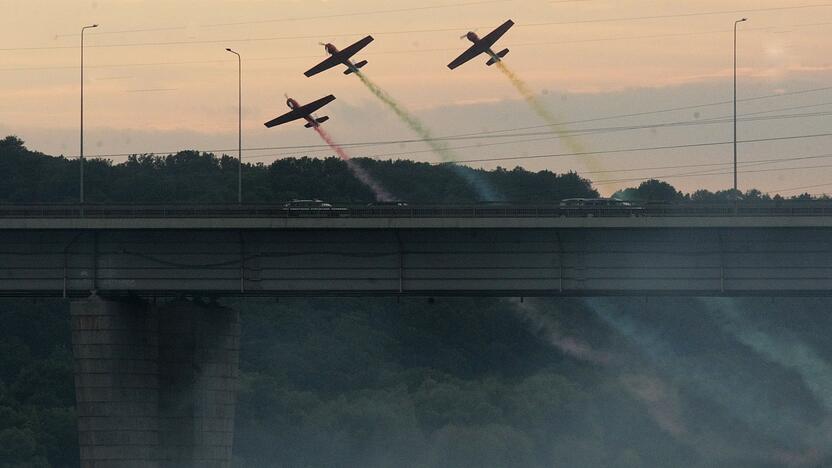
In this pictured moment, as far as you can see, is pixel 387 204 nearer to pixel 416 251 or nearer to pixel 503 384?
pixel 416 251

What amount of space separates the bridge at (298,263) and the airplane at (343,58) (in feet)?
74.5

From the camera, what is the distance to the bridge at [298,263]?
95125mm

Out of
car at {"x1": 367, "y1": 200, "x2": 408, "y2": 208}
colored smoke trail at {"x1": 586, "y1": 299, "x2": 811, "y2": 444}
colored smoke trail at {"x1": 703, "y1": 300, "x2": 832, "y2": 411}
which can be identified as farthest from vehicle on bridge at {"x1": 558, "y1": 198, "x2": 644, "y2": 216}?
colored smoke trail at {"x1": 703, "y1": 300, "x2": 832, "y2": 411}

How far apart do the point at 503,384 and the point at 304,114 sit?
4618cm

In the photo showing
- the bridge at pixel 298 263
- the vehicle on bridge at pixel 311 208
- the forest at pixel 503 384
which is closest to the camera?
the bridge at pixel 298 263

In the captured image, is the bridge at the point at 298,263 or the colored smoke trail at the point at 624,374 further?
the colored smoke trail at the point at 624,374

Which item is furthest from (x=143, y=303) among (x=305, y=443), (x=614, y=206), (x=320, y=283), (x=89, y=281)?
(x=305, y=443)

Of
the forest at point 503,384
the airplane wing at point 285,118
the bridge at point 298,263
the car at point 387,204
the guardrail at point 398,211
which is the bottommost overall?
the forest at point 503,384

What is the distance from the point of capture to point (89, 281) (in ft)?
326

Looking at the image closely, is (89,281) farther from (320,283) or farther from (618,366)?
(618,366)

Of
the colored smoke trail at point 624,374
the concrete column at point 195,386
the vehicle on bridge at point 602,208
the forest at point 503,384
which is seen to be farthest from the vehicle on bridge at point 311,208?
the colored smoke trail at point 624,374

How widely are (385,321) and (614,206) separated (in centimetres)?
9002

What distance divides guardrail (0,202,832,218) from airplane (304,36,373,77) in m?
22.9

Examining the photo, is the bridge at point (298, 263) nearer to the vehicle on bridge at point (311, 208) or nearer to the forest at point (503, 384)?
the vehicle on bridge at point (311, 208)
